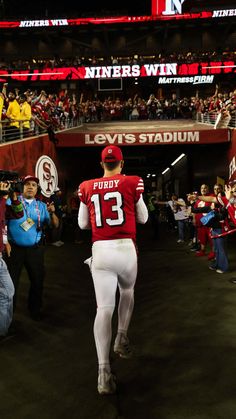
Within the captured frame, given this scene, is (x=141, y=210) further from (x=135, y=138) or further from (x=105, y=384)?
(x=135, y=138)

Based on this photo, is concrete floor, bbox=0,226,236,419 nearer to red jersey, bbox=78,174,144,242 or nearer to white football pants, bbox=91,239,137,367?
white football pants, bbox=91,239,137,367

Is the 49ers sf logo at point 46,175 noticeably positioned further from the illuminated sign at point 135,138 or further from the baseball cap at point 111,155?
the illuminated sign at point 135,138

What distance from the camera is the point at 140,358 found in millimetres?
4172

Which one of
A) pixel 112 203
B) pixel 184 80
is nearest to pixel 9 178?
pixel 112 203

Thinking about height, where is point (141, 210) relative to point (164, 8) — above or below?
below

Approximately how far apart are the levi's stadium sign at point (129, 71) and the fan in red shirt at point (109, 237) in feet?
95.1

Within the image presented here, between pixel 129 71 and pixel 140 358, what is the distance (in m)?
29.2

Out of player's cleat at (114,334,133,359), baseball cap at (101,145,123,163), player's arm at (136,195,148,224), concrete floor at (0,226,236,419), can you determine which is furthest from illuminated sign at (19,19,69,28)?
player's cleat at (114,334,133,359)

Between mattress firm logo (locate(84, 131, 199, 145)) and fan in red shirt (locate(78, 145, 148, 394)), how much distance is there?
14.1 m

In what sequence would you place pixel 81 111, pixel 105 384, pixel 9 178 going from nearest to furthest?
pixel 105 384 < pixel 9 178 < pixel 81 111

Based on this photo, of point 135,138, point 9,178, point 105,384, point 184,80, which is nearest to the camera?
point 105,384

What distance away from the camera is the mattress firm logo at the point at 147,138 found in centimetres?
1745

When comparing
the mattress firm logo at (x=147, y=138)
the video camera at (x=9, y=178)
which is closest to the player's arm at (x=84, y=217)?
the video camera at (x=9, y=178)

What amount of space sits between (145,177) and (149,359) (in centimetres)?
3748
